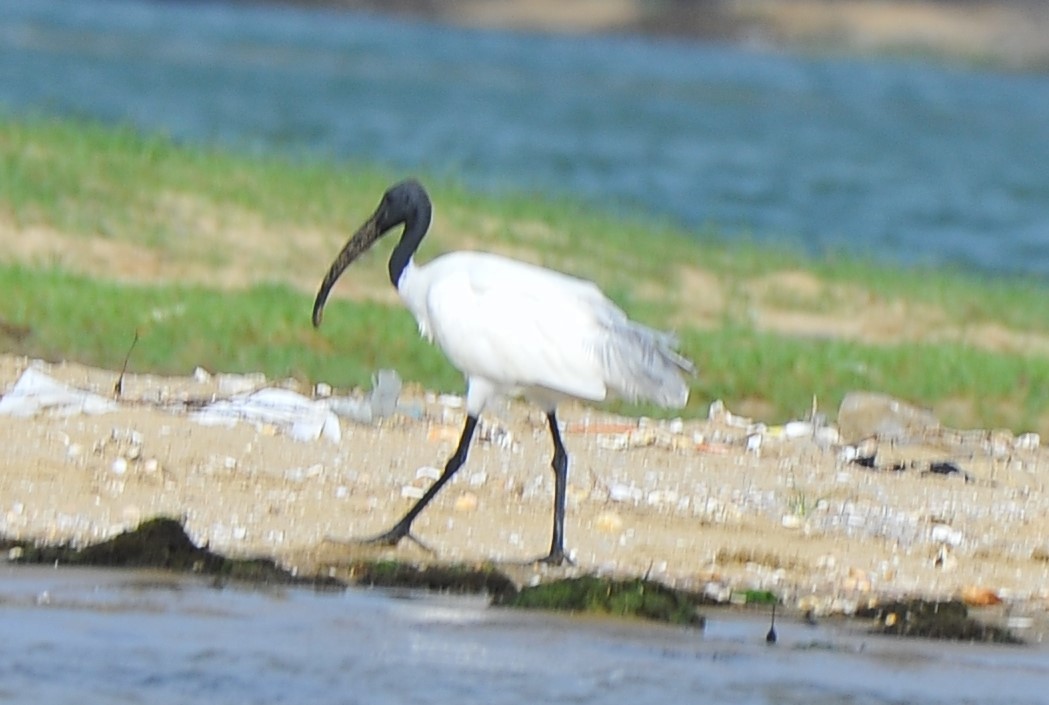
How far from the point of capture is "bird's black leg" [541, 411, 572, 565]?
7.32 m

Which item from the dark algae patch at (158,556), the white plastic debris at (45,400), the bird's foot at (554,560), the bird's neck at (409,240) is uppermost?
the bird's neck at (409,240)

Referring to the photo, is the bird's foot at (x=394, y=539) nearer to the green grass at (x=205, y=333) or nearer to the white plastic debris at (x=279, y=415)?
the white plastic debris at (x=279, y=415)

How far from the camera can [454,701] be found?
564cm

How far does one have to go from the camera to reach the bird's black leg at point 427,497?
7414mm

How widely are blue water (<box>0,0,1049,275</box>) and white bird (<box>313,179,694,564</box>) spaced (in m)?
11.3

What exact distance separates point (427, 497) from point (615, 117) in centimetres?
3070

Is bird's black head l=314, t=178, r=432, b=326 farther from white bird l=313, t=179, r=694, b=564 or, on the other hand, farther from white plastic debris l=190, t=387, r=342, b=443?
white bird l=313, t=179, r=694, b=564

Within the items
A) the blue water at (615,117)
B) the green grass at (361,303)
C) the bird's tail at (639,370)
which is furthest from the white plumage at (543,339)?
the blue water at (615,117)

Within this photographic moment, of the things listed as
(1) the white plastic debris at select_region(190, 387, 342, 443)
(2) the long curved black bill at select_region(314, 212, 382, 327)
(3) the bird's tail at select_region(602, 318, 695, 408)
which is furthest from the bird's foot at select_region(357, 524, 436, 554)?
(2) the long curved black bill at select_region(314, 212, 382, 327)

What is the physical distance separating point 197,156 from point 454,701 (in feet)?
38.0

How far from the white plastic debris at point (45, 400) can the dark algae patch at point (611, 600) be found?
2.51m

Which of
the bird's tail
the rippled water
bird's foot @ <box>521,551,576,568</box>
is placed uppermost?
the bird's tail

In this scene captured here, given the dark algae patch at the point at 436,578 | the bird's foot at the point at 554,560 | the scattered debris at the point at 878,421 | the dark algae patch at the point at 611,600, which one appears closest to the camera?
the dark algae patch at the point at 611,600

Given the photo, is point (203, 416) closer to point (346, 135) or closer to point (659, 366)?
point (659, 366)
